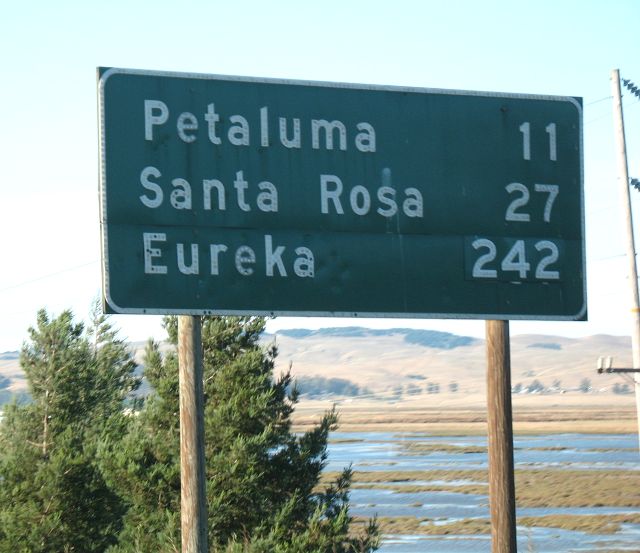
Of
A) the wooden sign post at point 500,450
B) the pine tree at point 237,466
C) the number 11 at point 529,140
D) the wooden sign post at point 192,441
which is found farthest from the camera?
the pine tree at point 237,466

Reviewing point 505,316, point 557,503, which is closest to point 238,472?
point 505,316

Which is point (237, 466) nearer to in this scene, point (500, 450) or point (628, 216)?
point (628, 216)

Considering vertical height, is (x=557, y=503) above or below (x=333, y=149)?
below

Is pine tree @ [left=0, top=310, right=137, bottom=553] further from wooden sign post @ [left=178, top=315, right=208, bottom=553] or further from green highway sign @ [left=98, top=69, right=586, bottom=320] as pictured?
green highway sign @ [left=98, top=69, right=586, bottom=320]

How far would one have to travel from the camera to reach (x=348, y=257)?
8414mm

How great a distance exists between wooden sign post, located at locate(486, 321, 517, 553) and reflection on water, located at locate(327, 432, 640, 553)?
7.88 meters

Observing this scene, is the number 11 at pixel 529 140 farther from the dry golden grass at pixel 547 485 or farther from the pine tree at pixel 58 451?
the dry golden grass at pixel 547 485

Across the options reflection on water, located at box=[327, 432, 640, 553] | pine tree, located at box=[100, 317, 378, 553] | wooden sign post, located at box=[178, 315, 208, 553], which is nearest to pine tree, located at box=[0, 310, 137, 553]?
pine tree, located at box=[100, 317, 378, 553]

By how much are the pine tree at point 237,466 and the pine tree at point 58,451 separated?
617mm

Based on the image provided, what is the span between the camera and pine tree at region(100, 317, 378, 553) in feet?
73.0

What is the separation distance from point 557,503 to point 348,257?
46.7 m

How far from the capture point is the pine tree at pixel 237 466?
22250 mm

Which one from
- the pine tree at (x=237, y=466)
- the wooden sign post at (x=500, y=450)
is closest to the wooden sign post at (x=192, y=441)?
the wooden sign post at (x=500, y=450)

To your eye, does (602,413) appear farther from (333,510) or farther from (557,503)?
(333,510)
